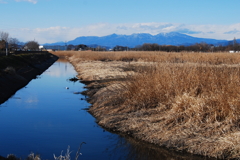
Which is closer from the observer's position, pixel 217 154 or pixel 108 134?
pixel 217 154

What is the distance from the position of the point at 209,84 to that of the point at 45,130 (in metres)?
5.37

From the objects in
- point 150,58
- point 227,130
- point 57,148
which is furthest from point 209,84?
point 150,58

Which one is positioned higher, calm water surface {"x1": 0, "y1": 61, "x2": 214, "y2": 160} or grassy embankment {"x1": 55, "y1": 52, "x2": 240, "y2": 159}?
grassy embankment {"x1": 55, "y1": 52, "x2": 240, "y2": 159}

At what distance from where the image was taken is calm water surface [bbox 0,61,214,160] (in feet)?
25.0

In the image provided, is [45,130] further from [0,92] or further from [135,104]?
[0,92]

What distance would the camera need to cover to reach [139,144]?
8.23 m

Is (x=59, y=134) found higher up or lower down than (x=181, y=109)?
lower down

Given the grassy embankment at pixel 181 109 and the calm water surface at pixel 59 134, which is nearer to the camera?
the grassy embankment at pixel 181 109

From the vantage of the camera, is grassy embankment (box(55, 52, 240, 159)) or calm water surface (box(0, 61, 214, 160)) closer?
grassy embankment (box(55, 52, 240, 159))

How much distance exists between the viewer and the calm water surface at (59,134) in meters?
7.61

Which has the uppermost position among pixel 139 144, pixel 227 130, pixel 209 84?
pixel 209 84

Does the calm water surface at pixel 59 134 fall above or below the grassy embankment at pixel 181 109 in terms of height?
below

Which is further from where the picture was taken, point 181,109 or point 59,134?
point 59,134

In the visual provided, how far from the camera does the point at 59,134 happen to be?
915cm
